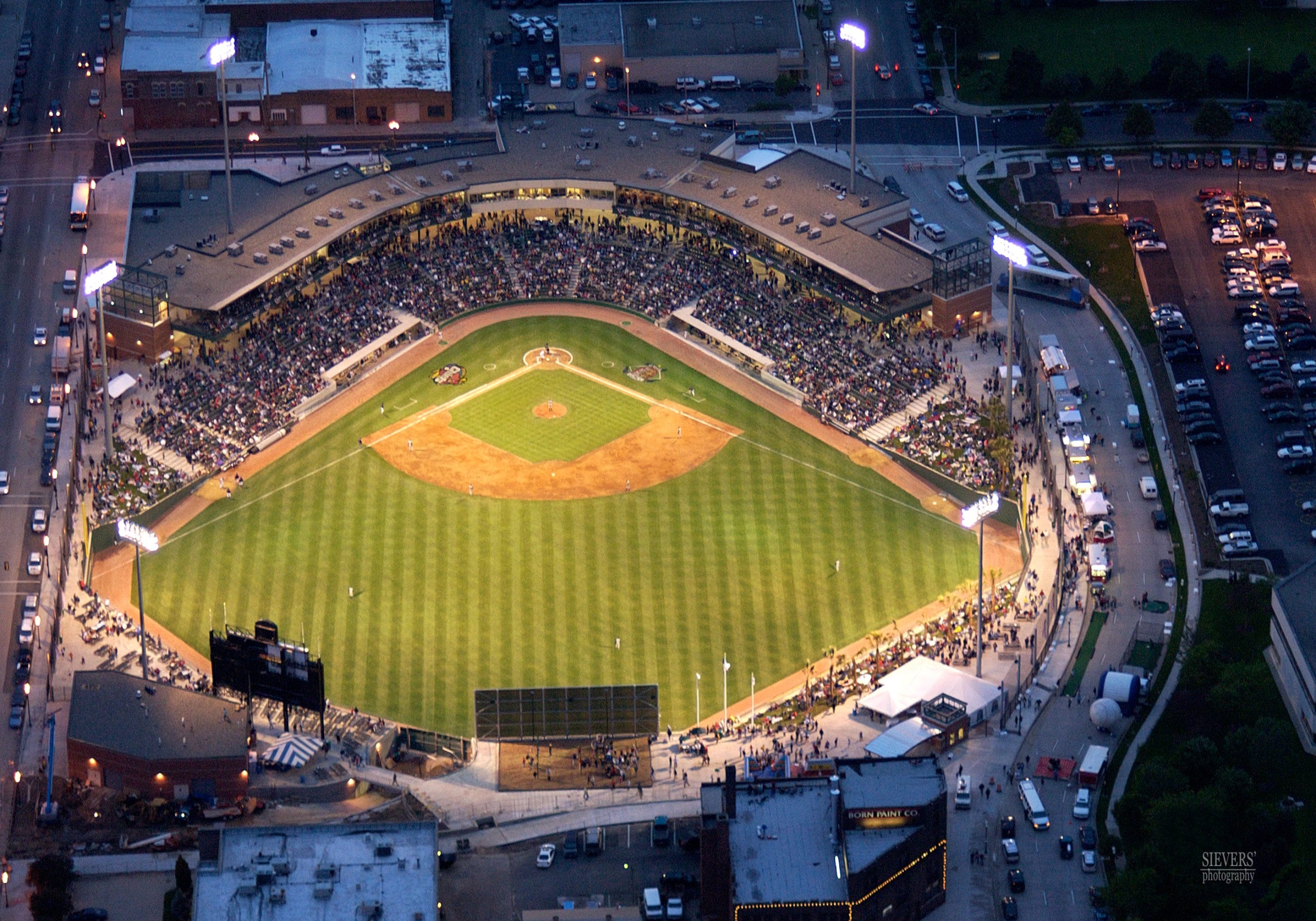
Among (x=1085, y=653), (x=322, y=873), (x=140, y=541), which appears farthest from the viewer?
(x=1085, y=653)

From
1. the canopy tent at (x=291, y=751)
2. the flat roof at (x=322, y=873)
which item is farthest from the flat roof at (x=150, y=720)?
the flat roof at (x=322, y=873)

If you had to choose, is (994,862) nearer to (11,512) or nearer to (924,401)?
(924,401)

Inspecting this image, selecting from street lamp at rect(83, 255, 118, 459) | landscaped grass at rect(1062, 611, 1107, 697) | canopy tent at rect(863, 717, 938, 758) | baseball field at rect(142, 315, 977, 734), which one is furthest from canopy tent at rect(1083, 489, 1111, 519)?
street lamp at rect(83, 255, 118, 459)

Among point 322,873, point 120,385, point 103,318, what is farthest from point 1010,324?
point 322,873

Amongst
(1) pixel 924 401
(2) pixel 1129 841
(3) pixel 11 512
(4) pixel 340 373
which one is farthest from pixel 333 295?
(2) pixel 1129 841

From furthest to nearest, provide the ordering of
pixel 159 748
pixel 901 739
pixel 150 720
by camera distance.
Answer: pixel 901 739, pixel 150 720, pixel 159 748

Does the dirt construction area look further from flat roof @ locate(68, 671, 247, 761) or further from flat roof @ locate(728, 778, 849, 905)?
flat roof @ locate(728, 778, 849, 905)

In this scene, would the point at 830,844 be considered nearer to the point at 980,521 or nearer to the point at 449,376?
the point at 980,521
